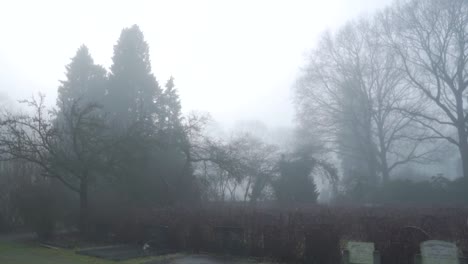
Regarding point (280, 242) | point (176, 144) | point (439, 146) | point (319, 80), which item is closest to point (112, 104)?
point (176, 144)

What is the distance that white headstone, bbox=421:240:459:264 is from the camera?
36.0ft

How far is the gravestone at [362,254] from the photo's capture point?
1197 cm

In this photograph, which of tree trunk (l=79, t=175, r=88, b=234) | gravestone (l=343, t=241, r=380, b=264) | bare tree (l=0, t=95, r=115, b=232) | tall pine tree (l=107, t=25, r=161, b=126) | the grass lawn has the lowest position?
the grass lawn

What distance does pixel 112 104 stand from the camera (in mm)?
34844

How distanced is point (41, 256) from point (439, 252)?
13.3m

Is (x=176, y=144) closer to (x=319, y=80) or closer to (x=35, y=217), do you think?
(x=35, y=217)

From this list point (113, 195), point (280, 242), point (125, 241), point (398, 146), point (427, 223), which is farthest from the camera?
point (398, 146)

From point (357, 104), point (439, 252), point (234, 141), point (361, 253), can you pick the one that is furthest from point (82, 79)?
point (439, 252)

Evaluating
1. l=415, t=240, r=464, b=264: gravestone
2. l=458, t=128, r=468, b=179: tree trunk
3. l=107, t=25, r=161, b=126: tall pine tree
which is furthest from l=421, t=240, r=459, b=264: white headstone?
l=107, t=25, r=161, b=126: tall pine tree

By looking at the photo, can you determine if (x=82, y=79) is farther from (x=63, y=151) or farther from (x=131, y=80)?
(x=63, y=151)

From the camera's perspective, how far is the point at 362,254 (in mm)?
12023

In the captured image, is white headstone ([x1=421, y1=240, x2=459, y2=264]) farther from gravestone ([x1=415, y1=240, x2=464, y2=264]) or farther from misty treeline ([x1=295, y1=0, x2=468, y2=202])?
misty treeline ([x1=295, y1=0, x2=468, y2=202])

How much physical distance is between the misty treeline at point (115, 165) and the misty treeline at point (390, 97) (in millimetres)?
7279

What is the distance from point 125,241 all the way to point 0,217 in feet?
32.6
